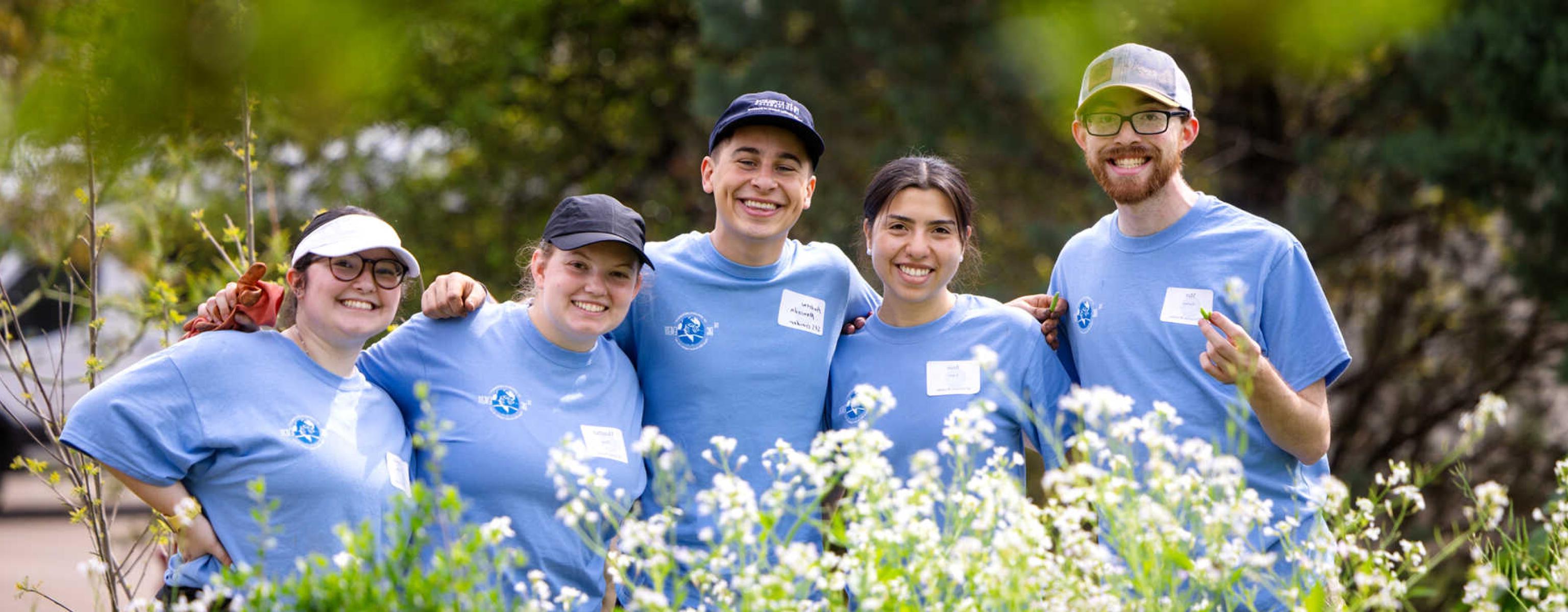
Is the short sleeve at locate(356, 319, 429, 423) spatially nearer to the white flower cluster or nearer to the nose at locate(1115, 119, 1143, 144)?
the white flower cluster

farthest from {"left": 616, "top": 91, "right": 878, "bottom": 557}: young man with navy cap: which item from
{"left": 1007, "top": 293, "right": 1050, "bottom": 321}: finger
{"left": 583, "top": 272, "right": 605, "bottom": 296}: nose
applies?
{"left": 1007, "top": 293, "right": 1050, "bottom": 321}: finger

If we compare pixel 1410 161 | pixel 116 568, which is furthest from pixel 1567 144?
pixel 116 568

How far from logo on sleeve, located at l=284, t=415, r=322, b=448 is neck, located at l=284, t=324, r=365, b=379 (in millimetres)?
205

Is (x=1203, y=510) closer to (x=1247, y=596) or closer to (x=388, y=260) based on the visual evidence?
(x=1247, y=596)

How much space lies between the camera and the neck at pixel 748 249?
405cm

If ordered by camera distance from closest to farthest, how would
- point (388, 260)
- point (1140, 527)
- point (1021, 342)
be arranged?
1. point (1140, 527)
2. point (388, 260)
3. point (1021, 342)

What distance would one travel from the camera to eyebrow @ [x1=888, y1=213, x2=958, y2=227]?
399 centimetres

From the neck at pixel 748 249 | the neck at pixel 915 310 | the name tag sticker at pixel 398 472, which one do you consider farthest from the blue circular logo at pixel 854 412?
the name tag sticker at pixel 398 472

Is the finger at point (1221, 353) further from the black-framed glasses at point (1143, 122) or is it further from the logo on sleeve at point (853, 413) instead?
the logo on sleeve at point (853, 413)

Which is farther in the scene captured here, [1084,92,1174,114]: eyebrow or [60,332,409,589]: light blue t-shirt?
[1084,92,1174,114]: eyebrow

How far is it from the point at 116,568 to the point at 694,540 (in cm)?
191

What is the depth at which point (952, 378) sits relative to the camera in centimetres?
385

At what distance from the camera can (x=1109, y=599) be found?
2592 millimetres

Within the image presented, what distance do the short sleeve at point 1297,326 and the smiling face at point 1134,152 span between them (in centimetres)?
40
